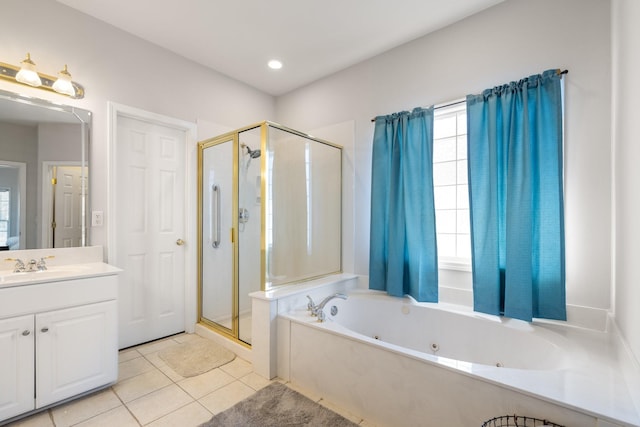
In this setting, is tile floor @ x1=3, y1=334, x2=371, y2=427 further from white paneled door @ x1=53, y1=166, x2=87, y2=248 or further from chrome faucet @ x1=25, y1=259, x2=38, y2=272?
white paneled door @ x1=53, y1=166, x2=87, y2=248

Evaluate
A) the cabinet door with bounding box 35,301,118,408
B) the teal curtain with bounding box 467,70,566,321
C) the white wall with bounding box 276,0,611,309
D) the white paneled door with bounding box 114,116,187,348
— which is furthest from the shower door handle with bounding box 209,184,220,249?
the teal curtain with bounding box 467,70,566,321

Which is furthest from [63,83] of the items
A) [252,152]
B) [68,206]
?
[252,152]

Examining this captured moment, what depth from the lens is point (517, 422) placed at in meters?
1.18

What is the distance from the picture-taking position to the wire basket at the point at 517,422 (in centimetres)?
112

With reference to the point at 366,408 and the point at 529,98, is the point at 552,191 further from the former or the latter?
the point at 366,408

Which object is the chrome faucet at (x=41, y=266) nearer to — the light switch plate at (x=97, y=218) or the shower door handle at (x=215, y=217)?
the light switch plate at (x=97, y=218)

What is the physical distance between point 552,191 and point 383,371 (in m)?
1.48

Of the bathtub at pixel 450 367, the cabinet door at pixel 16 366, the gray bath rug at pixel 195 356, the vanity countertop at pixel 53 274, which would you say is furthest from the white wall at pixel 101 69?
the bathtub at pixel 450 367

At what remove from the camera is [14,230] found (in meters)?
1.98

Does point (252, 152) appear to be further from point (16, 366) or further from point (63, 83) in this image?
point (16, 366)

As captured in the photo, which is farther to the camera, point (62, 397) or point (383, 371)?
point (62, 397)

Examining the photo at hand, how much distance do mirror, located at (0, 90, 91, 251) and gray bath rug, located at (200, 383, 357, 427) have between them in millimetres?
1719

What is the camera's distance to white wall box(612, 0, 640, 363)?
3.97 ft

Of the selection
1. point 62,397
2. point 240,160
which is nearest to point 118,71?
point 240,160
